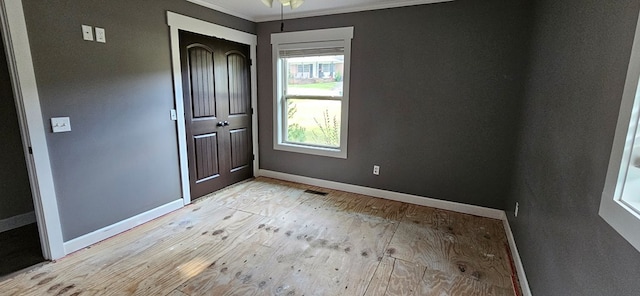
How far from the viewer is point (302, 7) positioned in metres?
3.35

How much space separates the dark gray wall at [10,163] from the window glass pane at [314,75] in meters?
2.80

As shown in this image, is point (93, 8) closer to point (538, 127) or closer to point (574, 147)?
point (574, 147)

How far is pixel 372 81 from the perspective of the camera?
339 cm

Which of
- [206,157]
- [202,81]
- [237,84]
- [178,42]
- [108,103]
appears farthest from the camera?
[237,84]

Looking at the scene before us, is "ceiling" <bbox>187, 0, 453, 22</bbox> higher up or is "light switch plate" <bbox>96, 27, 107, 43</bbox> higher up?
"ceiling" <bbox>187, 0, 453, 22</bbox>

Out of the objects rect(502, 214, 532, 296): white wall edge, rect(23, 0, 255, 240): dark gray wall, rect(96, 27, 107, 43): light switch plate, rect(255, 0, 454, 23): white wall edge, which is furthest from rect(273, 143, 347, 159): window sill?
rect(96, 27, 107, 43): light switch plate

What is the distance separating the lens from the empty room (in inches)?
52.4

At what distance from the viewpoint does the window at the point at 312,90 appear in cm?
357

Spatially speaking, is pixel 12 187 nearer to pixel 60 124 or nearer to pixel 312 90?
pixel 60 124

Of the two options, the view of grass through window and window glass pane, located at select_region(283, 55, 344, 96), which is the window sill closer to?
the view of grass through window

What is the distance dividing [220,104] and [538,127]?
3.21 metres

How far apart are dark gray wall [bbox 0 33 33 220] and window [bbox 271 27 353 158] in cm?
264

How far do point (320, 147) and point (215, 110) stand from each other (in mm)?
1433

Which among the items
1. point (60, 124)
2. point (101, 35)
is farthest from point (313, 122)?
point (60, 124)
